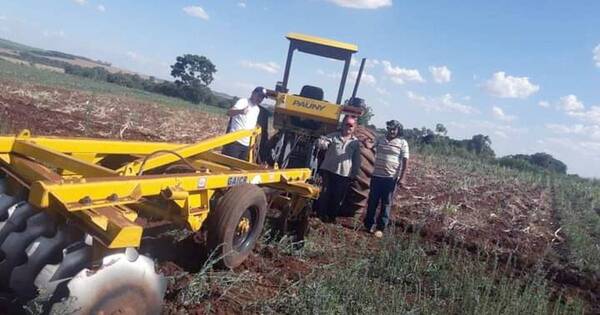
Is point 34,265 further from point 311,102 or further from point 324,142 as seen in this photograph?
point 311,102

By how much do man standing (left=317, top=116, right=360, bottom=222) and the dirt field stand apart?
376mm

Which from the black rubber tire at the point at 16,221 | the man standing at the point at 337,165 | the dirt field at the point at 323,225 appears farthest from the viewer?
the man standing at the point at 337,165

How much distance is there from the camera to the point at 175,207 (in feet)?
11.6

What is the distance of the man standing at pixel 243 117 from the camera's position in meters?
6.47

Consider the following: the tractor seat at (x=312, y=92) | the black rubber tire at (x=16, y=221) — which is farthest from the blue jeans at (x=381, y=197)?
the black rubber tire at (x=16, y=221)

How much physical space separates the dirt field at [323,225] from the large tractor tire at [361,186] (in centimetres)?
19

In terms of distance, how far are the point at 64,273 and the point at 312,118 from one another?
495 cm

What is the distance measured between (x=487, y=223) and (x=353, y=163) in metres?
4.20

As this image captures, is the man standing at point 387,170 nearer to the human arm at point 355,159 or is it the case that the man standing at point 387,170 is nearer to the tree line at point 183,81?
the human arm at point 355,159

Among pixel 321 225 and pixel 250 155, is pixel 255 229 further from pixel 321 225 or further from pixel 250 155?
pixel 321 225

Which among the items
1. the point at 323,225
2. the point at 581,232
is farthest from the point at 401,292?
the point at 581,232

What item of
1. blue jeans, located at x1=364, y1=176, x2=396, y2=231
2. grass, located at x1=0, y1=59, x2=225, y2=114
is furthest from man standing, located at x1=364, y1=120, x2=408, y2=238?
grass, located at x1=0, y1=59, x2=225, y2=114

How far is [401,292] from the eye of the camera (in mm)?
4273

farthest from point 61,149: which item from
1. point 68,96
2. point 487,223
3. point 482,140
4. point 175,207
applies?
point 482,140
